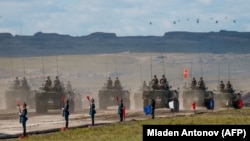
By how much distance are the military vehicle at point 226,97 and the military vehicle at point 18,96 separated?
1467 cm

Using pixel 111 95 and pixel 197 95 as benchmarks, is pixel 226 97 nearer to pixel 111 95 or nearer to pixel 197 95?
pixel 197 95

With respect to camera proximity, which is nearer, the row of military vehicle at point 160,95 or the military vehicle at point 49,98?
the military vehicle at point 49,98

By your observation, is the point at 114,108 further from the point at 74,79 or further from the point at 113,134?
the point at 74,79

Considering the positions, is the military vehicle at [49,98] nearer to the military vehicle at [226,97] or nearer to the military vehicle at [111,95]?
the military vehicle at [111,95]

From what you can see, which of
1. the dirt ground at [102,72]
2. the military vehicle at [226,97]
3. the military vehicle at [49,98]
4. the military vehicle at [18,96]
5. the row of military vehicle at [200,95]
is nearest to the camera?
the military vehicle at [49,98]

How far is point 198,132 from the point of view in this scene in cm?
2111

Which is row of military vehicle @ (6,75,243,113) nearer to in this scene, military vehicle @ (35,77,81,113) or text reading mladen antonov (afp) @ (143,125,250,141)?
military vehicle @ (35,77,81,113)

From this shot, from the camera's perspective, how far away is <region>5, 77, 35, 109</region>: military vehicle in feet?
222

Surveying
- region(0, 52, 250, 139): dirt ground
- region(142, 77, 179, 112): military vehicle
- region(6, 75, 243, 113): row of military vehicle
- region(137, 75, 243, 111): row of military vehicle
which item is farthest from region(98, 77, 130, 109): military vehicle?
region(0, 52, 250, 139): dirt ground

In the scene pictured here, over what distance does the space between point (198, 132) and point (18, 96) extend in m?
48.0

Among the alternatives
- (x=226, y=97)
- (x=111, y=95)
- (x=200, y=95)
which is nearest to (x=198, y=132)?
(x=111, y=95)

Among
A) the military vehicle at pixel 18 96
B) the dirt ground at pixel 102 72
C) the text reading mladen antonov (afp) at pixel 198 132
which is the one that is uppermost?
the dirt ground at pixel 102 72

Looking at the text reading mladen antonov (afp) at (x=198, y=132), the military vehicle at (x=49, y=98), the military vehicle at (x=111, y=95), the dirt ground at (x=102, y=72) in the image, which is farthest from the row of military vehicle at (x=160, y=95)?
the dirt ground at (x=102, y=72)

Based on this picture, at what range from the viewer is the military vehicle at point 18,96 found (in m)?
67.7
